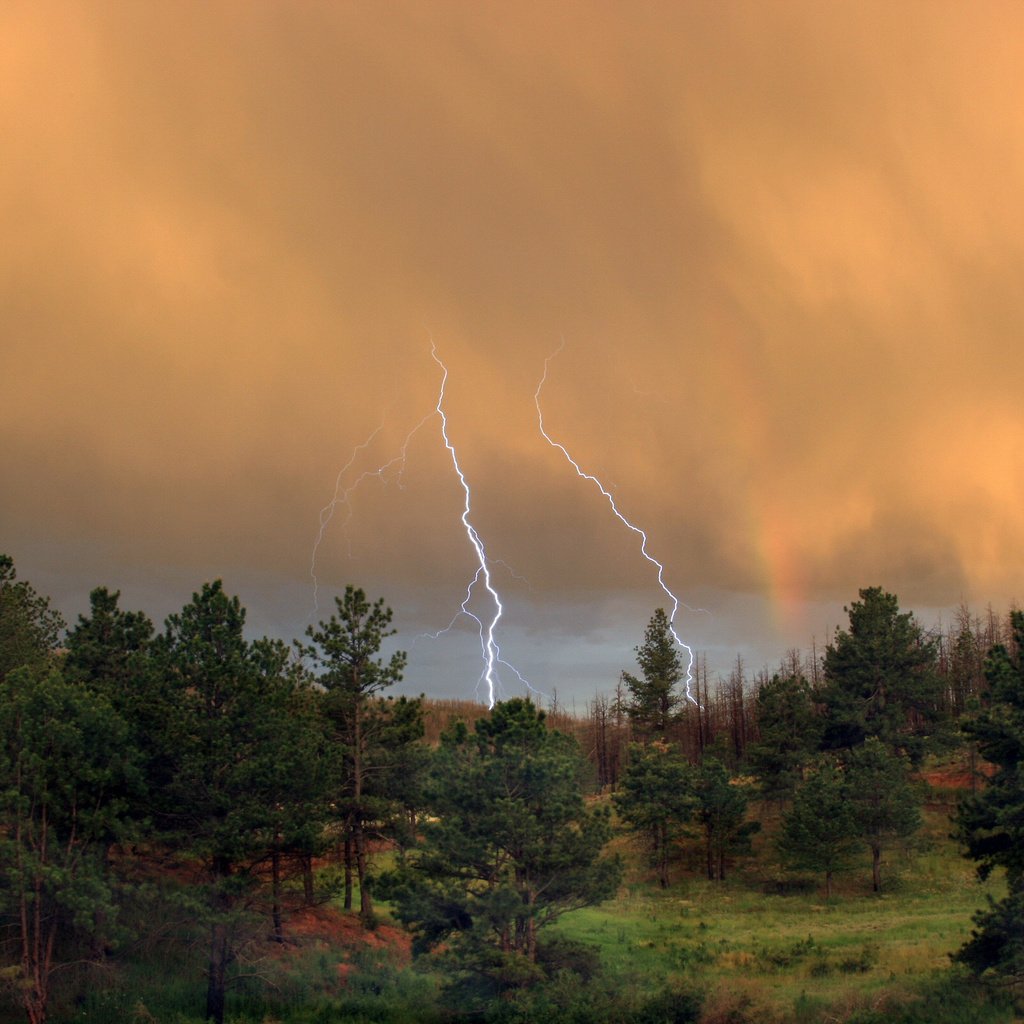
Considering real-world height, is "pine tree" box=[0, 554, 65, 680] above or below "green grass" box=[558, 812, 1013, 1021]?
above

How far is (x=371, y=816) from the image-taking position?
36188mm

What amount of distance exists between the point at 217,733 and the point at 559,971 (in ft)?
40.8

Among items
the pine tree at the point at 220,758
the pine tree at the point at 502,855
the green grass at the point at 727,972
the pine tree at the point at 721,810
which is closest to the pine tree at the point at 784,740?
the pine tree at the point at 721,810

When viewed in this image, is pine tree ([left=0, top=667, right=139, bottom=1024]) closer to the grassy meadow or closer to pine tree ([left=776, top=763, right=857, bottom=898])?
the grassy meadow

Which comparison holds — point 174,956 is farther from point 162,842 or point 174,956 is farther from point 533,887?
point 533,887

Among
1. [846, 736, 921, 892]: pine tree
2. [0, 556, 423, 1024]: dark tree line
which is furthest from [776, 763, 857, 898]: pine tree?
[0, 556, 423, 1024]: dark tree line

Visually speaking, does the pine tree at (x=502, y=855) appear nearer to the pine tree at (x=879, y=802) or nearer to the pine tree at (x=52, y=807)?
the pine tree at (x=52, y=807)

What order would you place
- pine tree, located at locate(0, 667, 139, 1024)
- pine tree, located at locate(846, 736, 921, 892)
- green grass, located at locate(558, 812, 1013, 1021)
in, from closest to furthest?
pine tree, located at locate(0, 667, 139, 1024) < green grass, located at locate(558, 812, 1013, 1021) < pine tree, located at locate(846, 736, 921, 892)

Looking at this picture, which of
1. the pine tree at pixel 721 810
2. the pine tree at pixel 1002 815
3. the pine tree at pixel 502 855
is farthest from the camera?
the pine tree at pixel 721 810

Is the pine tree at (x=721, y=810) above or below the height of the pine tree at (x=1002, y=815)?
below

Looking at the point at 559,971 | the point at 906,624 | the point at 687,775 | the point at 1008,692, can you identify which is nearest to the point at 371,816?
the point at 559,971

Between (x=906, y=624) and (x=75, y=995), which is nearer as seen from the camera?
Result: (x=75, y=995)

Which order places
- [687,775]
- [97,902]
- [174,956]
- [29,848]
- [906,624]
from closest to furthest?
1. [97,902]
2. [29,848]
3. [174,956]
4. [687,775]
5. [906,624]

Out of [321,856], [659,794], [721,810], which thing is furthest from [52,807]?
[721,810]
